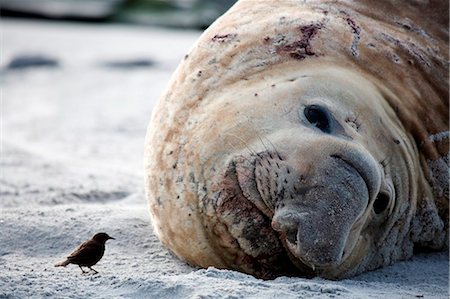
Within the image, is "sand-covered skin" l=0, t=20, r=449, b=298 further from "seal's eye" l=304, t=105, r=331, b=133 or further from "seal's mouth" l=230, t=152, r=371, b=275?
"seal's eye" l=304, t=105, r=331, b=133

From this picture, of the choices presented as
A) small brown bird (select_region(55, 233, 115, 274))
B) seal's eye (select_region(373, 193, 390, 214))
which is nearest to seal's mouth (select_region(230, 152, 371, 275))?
seal's eye (select_region(373, 193, 390, 214))

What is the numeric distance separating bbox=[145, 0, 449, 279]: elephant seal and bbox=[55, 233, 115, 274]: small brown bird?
28cm

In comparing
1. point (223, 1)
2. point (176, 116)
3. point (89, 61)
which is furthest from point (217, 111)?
point (223, 1)

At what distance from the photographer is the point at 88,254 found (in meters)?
3.67

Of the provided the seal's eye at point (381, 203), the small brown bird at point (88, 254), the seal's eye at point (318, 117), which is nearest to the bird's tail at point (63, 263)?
the small brown bird at point (88, 254)

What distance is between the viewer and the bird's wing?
3645 millimetres

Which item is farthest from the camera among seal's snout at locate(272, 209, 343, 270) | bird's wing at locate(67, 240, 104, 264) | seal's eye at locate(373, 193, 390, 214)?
seal's eye at locate(373, 193, 390, 214)

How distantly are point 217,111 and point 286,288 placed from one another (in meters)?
0.71

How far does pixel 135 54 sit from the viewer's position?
11375 millimetres

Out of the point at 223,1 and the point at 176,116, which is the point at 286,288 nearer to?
the point at 176,116

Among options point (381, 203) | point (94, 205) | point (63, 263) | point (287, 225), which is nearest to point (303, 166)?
point (287, 225)

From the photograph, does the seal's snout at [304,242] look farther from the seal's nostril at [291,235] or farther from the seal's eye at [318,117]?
the seal's eye at [318,117]

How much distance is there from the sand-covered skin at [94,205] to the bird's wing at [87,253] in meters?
0.05

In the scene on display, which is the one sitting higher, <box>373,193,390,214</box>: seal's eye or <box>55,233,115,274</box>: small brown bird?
<box>373,193,390,214</box>: seal's eye
